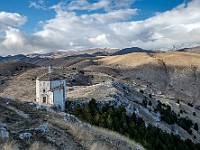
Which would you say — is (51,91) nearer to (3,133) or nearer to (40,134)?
(40,134)

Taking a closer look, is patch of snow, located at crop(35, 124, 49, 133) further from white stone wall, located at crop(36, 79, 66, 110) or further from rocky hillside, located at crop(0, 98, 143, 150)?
white stone wall, located at crop(36, 79, 66, 110)

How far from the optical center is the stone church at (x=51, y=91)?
53.9m

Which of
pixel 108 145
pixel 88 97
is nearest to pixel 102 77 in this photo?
pixel 88 97

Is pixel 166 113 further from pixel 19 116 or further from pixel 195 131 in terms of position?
pixel 19 116

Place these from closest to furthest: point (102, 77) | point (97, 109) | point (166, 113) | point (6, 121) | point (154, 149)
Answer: point (6, 121), point (154, 149), point (97, 109), point (166, 113), point (102, 77)

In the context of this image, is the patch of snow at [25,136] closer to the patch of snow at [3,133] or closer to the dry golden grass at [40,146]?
the patch of snow at [3,133]

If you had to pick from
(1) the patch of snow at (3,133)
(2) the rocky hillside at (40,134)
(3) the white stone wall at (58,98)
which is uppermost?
(1) the patch of snow at (3,133)

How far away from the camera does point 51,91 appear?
2122 inches

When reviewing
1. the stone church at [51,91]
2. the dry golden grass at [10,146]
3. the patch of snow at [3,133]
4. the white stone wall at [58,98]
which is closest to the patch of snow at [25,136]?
the patch of snow at [3,133]

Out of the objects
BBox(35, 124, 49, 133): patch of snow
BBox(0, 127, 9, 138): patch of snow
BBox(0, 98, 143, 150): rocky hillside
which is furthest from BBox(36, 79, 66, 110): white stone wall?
BBox(0, 127, 9, 138): patch of snow

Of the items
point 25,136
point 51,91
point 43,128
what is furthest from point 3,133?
point 51,91

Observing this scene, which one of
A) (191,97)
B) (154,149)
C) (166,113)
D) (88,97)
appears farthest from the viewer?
(191,97)

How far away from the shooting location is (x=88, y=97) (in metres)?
59.1

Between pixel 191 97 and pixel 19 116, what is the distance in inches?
6709
